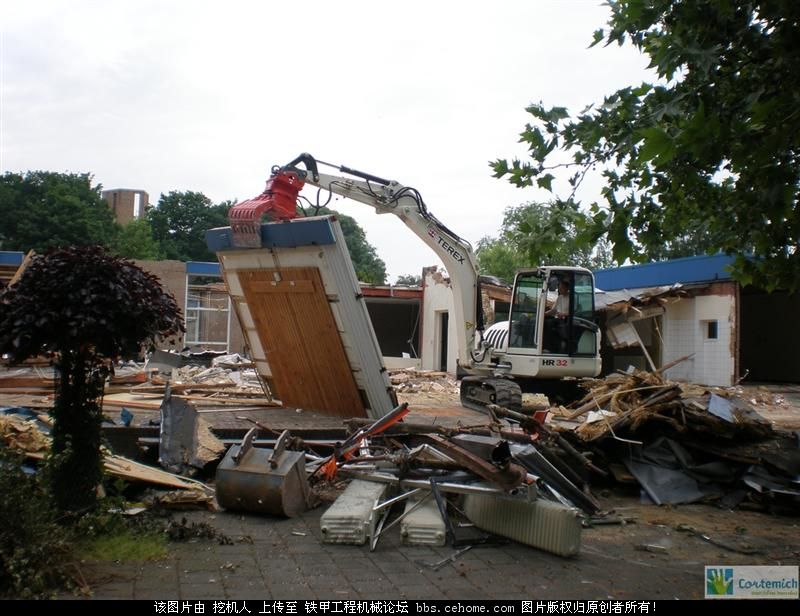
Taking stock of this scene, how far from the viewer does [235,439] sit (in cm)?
920

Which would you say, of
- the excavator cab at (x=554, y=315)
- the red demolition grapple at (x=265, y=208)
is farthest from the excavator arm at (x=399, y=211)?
the excavator cab at (x=554, y=315)

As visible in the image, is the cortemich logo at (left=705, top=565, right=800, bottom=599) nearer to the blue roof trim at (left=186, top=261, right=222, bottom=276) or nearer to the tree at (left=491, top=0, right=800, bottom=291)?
the tree at (left=491, top=0, right=800, bottom=291)

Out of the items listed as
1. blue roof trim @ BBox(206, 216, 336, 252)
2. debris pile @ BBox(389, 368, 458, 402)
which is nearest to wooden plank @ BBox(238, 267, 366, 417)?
blue roof trim @ BBox(206, 216, 336, 252)

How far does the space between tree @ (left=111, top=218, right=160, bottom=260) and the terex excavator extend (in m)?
40.2

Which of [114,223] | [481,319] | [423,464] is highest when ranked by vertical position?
[114,223]

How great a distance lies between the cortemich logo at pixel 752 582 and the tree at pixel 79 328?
4.70 m

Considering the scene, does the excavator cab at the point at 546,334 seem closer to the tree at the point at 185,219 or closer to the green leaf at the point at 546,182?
the green leaf at the point at 546,182

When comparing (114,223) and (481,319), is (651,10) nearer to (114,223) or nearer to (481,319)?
(481,319)

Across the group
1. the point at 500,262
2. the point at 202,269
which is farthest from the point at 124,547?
the point at 500,262

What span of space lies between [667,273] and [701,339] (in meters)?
2.89

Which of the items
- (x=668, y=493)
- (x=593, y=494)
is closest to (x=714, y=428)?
(x=668, y=493)

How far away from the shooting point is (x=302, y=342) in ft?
34.4

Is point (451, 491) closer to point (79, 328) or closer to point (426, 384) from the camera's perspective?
point (79, 328)

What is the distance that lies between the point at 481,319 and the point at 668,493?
561cm
